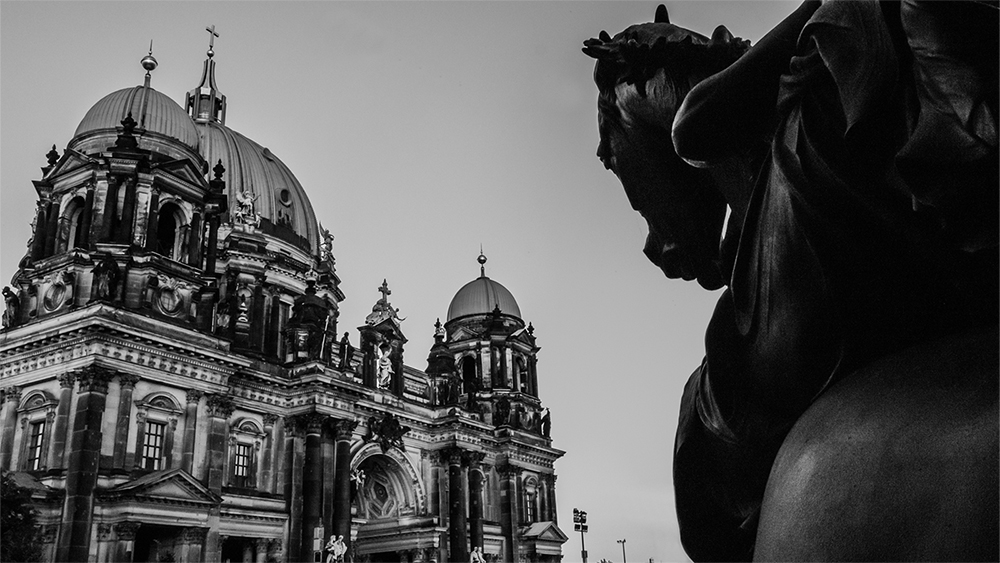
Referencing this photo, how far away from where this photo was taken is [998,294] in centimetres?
263

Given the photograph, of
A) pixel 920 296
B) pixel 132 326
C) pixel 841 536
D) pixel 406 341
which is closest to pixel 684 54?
pixel 920 296

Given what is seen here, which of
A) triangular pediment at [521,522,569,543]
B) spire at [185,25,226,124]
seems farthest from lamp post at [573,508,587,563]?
spire at [185,25,226,124]

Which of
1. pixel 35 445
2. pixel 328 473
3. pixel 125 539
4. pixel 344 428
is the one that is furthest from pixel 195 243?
pixel 125 539

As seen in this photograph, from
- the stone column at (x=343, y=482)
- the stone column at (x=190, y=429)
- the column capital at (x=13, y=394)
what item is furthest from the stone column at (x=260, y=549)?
the column capital at (x=13, y=394)

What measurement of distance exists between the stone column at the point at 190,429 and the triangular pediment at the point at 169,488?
1.12 meters

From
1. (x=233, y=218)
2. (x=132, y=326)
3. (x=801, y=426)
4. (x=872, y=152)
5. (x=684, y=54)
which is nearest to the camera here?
(x=872, y=152)

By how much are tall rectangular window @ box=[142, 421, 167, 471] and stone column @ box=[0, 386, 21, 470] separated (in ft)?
14.7

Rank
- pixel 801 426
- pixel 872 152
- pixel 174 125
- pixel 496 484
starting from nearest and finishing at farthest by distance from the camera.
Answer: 1. pixel 872 152
2. pixel 801 426
3. pixel 174 125
4. pixel 496 484

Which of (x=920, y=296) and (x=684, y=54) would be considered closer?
(x=920, y=296)

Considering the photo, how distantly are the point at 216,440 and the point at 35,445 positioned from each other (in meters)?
6.49

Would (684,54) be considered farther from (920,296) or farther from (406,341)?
(406,341)

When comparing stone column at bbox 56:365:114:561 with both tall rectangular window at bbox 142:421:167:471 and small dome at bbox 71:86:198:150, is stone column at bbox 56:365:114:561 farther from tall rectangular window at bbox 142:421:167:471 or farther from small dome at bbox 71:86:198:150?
small dome at bbox 71:86:198:150

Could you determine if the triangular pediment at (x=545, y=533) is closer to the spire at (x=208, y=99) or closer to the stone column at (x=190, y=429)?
the stone column at (x=190, y=429)

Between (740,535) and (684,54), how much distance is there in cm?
225
